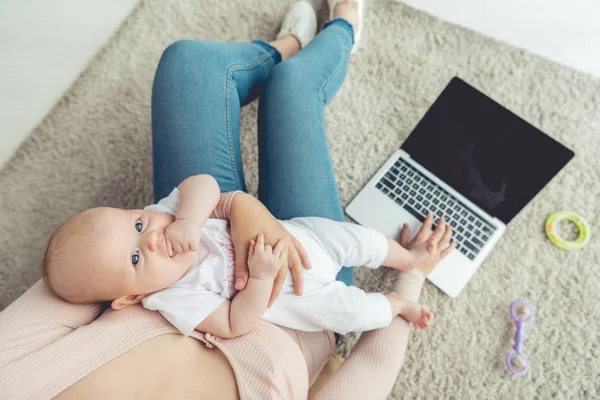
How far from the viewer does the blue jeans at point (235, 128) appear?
81cm

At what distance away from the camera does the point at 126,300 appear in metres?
Result: 0.62

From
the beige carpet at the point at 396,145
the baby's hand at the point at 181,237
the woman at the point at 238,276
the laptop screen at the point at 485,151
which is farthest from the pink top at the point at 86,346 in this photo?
the laptop screen at the point at 485,151

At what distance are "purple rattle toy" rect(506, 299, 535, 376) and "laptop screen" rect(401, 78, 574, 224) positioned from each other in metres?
0.22

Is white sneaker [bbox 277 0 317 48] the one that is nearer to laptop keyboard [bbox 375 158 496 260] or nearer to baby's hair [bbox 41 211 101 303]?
laptop keyboard [bbox 375 158 496 260]

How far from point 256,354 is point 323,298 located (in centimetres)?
17

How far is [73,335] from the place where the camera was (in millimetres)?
530

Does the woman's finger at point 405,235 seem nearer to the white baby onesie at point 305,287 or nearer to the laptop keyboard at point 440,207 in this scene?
the laptop keyboard at point 440,207

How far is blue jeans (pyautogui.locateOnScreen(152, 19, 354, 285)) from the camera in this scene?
0.81 m

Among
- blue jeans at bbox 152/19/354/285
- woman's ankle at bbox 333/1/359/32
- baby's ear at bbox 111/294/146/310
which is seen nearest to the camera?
baby's ear at bbox 111/294/146/310

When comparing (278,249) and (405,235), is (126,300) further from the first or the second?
(405,235)

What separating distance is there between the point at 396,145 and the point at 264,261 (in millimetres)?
671

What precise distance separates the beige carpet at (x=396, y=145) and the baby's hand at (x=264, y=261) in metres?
0.47

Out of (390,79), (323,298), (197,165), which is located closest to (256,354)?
(323,298)

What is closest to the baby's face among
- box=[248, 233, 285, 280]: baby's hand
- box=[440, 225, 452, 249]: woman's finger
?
box=[248, 233, 285, 280]: baby's hand
